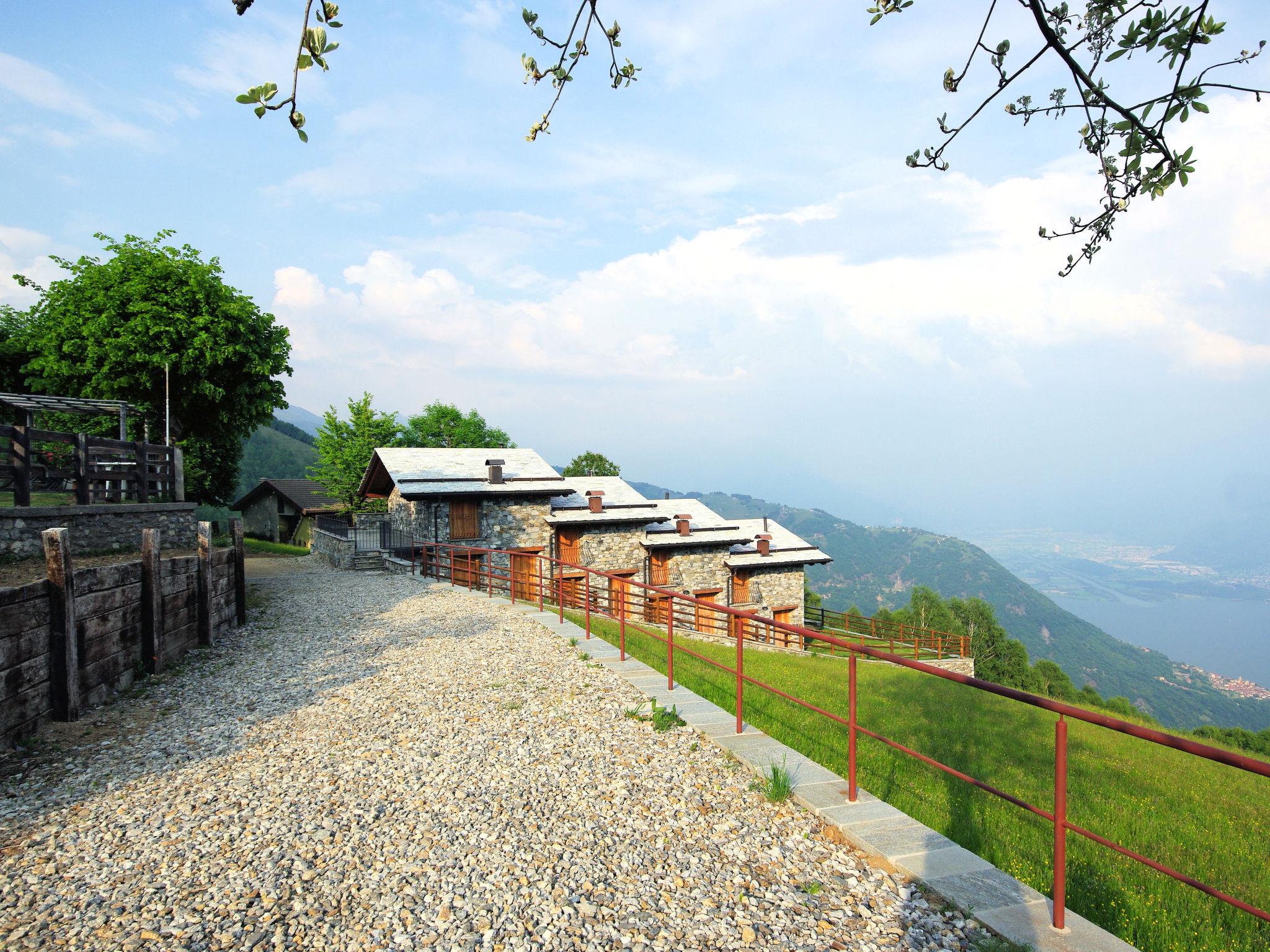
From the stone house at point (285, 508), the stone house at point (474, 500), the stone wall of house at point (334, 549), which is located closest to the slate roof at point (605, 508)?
the stone house at point (474, 500)

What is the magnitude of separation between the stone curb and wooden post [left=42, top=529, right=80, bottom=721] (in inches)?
220

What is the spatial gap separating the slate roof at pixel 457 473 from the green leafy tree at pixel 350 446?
1107 centimetres

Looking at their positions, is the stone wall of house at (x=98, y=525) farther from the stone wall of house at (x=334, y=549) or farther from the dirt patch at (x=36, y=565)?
the stone wall of house at (x=334, y=549)

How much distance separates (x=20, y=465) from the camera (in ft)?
32.7

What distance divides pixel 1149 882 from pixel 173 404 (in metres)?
26.3

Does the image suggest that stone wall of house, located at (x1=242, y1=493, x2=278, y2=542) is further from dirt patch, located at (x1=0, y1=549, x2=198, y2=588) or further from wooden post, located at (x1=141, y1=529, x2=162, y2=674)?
wooden post, located at (x1=141, y1=529, x2=162, y2=674)

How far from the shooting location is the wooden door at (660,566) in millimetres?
25188

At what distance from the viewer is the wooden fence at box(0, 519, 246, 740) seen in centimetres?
526

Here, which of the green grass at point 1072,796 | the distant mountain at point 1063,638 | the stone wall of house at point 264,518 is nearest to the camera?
the green grass at point 1072,796

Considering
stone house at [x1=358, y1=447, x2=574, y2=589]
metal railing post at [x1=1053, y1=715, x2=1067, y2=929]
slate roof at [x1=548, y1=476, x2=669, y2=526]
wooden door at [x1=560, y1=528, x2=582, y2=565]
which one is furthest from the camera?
wooden door at [x1=560, y1=528, x2=582, y2=565]

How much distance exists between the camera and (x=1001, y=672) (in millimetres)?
40375

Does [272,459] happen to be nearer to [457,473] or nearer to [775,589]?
[457,473]

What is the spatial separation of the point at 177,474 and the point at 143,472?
3.74 ft

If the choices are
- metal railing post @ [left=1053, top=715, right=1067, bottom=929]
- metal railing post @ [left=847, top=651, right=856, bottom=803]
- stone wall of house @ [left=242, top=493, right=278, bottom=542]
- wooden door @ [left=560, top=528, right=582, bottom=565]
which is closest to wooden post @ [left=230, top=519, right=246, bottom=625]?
metal railing post @ [left=847, top=651, right=856, bottom=803]
